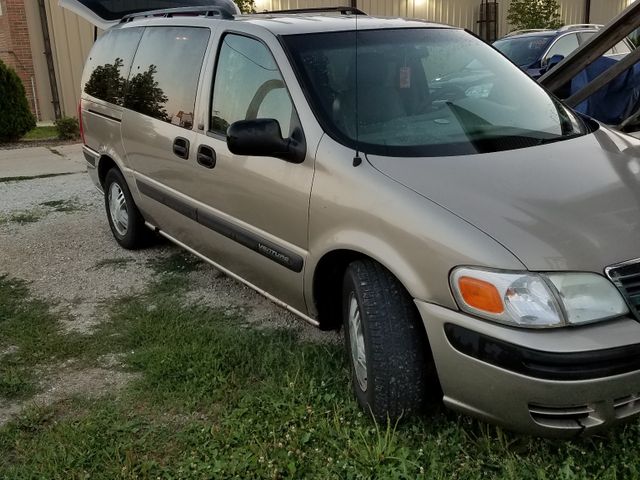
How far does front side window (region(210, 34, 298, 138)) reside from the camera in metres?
3.27

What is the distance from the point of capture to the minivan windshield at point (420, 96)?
299 centimetres

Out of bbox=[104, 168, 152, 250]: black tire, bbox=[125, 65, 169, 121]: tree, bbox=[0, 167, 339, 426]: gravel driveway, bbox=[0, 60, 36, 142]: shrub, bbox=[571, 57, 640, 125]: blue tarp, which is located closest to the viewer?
bbox=[0, 167, 339, 426]: gravel driveway

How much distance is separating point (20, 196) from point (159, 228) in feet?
11.4

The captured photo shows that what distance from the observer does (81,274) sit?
16.1ft

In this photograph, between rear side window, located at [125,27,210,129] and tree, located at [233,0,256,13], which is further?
tree, located at [233,0,256,13]

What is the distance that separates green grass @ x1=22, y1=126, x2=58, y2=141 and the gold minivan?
845cm

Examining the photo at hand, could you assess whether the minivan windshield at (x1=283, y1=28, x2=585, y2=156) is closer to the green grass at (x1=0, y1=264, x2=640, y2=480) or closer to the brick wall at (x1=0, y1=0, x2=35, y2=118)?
the green grass at (x1=0, y1=264, x2=640, y2=480)

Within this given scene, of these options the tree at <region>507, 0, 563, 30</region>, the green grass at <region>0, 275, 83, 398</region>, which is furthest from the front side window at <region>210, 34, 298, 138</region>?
the tree at <region>507, 0, 563, 30</region>

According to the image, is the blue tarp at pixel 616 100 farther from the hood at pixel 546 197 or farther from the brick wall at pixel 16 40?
the brick wall at pixel 16 40

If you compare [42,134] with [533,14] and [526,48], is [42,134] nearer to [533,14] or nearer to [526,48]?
[526,48]

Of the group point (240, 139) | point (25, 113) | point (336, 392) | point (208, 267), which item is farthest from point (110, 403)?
point (25, 113)

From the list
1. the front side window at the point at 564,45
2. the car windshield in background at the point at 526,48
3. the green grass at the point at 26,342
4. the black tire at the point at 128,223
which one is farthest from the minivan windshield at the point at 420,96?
the front side window at the point at 564,45

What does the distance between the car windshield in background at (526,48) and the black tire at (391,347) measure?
821 cm

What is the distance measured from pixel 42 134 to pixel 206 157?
998 cm
